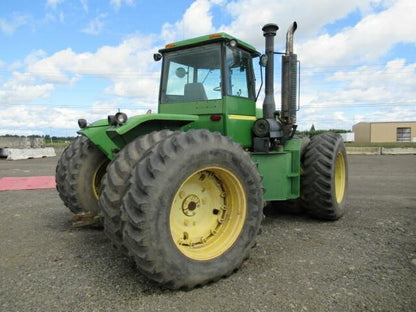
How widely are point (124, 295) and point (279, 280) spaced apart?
1419 mm

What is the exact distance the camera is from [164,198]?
3.11 meters

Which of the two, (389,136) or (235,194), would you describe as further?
(389,136)

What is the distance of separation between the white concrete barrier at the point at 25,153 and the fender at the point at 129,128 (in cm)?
1798

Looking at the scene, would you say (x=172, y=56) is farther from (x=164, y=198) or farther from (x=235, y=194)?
(x=164, y=198)

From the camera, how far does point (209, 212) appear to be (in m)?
3.92

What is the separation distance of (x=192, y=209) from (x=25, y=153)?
20.0m

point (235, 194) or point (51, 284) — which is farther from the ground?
point (235, 194)

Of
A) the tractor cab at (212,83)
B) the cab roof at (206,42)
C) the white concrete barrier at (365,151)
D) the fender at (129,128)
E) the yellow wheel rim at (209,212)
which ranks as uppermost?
the cab roof at (206,42)

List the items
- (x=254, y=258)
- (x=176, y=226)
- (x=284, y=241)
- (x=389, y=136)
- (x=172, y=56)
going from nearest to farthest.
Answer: (x=176, y=226) → (x=254, y=258) → (x=284, y=241) → (x=172, y=56) → (x=389, y=136)

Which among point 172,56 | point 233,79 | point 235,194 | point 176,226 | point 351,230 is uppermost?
point 172,56

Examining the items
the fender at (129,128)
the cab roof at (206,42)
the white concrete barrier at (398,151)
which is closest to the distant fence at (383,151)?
the white concrete barrier at (398,151)

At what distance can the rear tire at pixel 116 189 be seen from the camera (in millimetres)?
3223

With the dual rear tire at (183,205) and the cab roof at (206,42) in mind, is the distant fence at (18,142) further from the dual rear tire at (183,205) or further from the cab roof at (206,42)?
the dual rear tire at (183,205)

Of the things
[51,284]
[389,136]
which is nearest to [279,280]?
[51,284]
